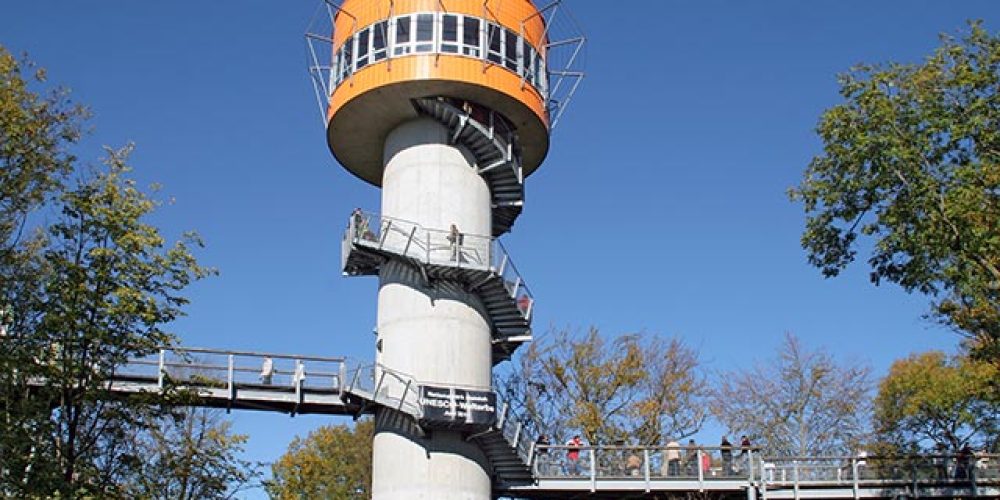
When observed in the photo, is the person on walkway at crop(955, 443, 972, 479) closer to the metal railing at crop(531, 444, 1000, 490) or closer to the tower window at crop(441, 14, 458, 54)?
the metal railing at crop(531, 444, 1000, 490)

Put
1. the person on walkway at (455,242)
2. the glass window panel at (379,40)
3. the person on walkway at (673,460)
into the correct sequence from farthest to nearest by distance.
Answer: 1. the glass window panel at (379,40)
2. the person on walkway at (673,460)
3. the person on walkway at (455,242)

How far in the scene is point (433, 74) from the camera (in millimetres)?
33906

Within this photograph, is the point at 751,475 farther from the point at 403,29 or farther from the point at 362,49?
the point at 362,49

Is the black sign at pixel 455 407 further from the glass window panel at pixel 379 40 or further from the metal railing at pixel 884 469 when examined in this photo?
the glass window panel at pixel 379 40

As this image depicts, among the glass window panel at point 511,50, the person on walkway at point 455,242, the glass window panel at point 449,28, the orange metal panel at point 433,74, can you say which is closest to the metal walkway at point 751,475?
the person on walkway at point 455,242

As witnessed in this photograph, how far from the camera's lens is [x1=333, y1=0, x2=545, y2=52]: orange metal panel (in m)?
35.3

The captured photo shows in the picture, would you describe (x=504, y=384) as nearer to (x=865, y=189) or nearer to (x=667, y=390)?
(x=667, y=390)

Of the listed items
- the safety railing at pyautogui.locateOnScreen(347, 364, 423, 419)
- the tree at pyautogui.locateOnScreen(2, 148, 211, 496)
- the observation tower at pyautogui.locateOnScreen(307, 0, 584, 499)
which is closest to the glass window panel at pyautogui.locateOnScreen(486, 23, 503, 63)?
the observation tower at pyautogui.locateOnScreen(307, 0, 584, 499)

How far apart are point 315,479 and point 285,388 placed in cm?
2677

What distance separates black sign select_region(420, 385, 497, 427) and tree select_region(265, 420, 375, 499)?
24.4 m

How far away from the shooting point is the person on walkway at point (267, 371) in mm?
31969

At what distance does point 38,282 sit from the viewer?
20.0 m

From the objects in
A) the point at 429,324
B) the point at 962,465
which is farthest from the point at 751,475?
the point at 429,324

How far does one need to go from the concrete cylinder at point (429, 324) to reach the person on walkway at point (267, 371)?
342 cm
